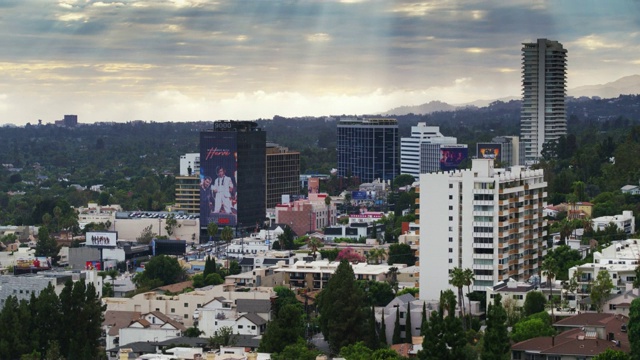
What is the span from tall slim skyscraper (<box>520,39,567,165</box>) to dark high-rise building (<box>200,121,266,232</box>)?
46037 millimetres

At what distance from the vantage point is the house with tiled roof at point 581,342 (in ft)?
130

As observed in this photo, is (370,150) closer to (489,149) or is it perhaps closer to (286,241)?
(489,149)

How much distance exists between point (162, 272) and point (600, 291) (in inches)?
1068

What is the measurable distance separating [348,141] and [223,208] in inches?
2019

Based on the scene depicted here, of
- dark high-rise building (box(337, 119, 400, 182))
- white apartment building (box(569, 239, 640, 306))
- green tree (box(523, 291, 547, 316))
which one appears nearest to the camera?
green tree (box(523, 291, 547, 316))

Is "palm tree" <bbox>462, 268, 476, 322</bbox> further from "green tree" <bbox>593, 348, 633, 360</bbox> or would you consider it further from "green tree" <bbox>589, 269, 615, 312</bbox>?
"green tree" <bbox>593, 348, 633, 360</bbox>

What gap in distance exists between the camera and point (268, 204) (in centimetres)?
11088

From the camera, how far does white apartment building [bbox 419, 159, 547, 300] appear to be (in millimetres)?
52219

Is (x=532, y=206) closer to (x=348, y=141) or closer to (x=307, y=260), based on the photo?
(x=307, y=260)

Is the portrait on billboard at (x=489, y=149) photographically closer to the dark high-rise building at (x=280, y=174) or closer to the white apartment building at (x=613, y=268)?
the dark high-rise building at (x=280, y=174)

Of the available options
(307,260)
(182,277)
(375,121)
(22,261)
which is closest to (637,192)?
(307,260)

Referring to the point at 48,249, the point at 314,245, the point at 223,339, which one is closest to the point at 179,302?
the point at 223,339

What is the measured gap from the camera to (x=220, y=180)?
324 ft

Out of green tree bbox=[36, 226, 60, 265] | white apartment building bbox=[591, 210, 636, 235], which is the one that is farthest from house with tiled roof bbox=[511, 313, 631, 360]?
green tree bbox=[36, 226, 60, 265]
